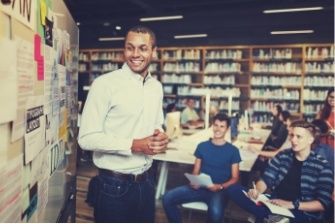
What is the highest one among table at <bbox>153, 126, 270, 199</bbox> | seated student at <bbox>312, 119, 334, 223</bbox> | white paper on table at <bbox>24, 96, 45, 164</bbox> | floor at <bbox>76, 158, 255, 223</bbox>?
white paper on table at <bbox>24, 96, 45, 164</bbox>

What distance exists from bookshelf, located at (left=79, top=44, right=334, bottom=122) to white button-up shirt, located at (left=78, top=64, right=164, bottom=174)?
612 centimetres

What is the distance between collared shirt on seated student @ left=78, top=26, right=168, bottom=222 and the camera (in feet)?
6.10

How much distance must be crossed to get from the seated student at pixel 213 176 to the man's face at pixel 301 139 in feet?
1.85

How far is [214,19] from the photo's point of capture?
934 centimetres

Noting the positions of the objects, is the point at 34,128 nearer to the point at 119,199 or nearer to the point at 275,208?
the point at 119,199

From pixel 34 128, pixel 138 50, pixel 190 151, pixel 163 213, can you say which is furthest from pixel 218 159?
pixel 34 128

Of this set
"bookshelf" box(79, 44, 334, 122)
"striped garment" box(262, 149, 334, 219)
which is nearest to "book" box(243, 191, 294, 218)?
"striped garment" box(262, 149, 334, 219)

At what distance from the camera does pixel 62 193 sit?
1923 mm

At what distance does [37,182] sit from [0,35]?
60 centimetres

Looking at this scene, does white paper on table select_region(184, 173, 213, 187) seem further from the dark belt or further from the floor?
the dark belt

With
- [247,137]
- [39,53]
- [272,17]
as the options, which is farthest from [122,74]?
[272,17]

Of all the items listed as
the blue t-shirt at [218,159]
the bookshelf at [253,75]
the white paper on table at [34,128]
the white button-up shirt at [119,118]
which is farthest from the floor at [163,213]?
the bookshelf at [253,75]

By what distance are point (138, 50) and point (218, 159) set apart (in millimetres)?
1677

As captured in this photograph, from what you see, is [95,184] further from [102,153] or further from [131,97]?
[131,97]
